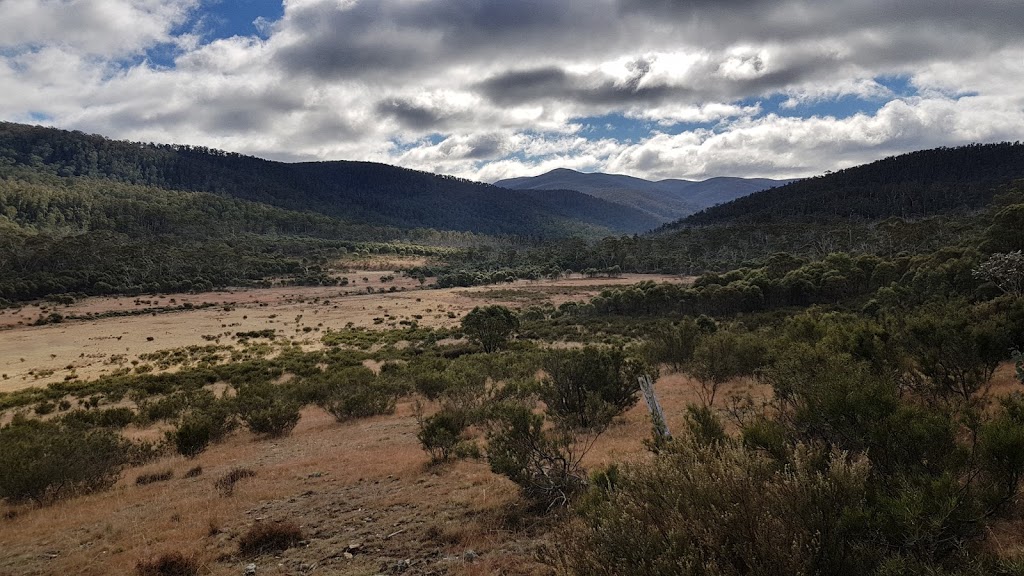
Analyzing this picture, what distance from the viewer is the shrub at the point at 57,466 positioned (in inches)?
492

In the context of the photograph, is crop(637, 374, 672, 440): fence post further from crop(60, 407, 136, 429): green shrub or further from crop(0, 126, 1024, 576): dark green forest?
crop(60, 407, 136, 429): green shrub

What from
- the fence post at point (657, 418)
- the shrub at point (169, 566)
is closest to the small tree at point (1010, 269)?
the fence post at point (657, 418)

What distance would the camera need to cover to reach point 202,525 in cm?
969

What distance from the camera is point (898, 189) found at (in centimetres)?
14662

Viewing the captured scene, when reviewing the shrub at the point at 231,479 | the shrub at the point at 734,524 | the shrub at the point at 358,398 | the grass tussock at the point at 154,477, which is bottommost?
the shrub at the point at 358,398

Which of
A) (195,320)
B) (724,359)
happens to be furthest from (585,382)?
(195,320)

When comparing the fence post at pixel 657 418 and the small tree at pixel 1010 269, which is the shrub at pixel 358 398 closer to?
the fence post at pixel 657 418

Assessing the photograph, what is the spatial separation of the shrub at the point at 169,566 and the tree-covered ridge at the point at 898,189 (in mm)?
152839

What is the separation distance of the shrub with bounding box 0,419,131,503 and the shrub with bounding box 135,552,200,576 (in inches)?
304

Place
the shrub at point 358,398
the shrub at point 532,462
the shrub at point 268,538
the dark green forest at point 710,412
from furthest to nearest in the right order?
the shrub at point 358,398, the shrub at point 532,462, the shrub at point 268,538, the dark green forest at point 710,412

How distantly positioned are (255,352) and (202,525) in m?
41.1

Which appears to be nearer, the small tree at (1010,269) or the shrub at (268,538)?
the shrub at (268,538)

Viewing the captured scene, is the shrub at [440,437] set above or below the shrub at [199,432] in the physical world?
above

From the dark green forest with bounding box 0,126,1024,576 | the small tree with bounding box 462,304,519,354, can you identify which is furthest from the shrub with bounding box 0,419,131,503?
the small tree with bounding box 462,304,519,354
